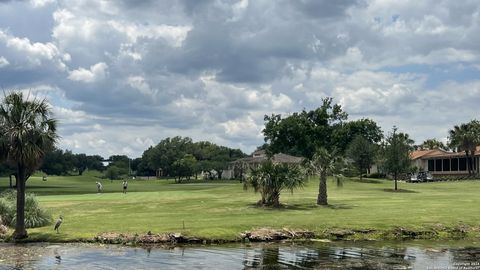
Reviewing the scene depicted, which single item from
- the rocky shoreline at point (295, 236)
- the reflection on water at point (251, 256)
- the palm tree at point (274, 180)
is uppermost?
the palm tree at point (274, 180)

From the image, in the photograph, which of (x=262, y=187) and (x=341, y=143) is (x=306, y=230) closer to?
(x=262, y=187)

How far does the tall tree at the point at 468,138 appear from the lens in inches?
4327

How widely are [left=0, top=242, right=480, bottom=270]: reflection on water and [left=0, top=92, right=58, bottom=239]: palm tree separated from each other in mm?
4447

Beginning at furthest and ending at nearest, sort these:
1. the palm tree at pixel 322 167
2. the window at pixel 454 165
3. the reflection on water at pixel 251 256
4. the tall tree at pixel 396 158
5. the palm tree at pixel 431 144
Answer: the palm tree at pixel 431 144
the window at pixel 454 165
the tall tree at pixel 396 158
the palm tree at pixel 322 167
the reflection on water at pixel 251 256

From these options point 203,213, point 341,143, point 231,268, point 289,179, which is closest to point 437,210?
point 289,179

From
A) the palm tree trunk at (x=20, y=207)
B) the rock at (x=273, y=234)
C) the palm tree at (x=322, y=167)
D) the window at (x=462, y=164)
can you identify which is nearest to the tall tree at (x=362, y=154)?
the window at (x=462, y=164)

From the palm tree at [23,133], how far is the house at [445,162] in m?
94.4

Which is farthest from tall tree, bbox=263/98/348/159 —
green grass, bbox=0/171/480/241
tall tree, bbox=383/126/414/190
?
green grass, bbox=0/171/480/241

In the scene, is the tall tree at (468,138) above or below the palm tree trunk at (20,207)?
above

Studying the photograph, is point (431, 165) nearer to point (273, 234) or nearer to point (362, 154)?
point (362, 154)

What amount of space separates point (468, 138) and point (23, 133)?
95192 mm

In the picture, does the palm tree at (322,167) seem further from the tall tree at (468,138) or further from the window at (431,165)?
the window at (431,165)

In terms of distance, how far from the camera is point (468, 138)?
4311 inches

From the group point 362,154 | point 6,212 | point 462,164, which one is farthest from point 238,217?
point 462,164
